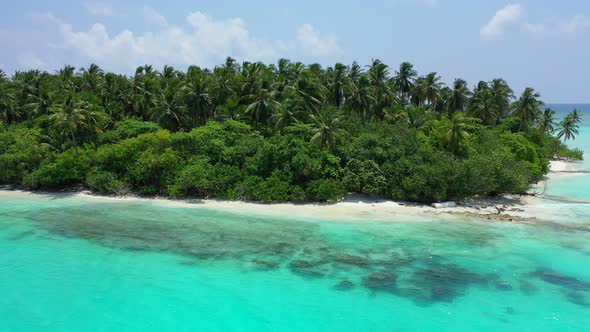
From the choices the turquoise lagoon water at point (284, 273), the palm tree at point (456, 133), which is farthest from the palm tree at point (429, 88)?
the turquoise lagoon water at point (284, 273)

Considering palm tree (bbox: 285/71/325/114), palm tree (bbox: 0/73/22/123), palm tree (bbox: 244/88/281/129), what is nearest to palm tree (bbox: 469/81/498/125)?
palm tree (bbox: 285/71/325/114)

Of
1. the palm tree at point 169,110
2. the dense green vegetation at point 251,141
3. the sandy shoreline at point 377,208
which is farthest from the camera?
the palm tree at point 169,110

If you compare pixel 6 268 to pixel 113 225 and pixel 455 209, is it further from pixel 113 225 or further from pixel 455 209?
pixel 455 209

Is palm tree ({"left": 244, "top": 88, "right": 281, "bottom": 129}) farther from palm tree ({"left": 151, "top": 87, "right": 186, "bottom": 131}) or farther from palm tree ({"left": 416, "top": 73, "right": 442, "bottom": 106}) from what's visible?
palm tree ({"left": 416, "top": 73, "right": 442, "bottom": 106})

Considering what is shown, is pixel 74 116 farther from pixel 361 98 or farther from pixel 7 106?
pixel 361 98

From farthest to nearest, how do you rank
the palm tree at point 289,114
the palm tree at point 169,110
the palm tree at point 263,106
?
the palm tree at point 169,110, the palm tree at point 263,106, the palm tree at point 289,114

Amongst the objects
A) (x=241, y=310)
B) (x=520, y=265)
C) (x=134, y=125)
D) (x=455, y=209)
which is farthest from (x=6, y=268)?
(x=455, y=209)

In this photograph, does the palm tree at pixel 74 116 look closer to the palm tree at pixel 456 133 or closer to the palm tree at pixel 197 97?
the palm tree at pixel 197 97

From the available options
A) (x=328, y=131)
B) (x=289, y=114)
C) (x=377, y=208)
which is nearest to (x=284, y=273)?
(x=377, y=208)
